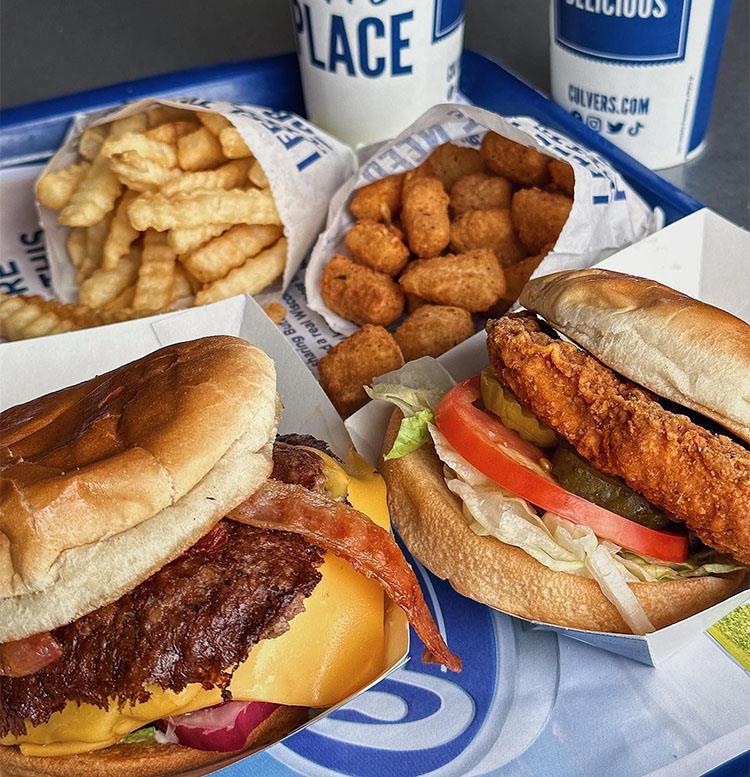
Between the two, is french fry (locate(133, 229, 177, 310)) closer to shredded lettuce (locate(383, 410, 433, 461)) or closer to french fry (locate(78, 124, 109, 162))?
french fry (locate(78, 124, 109, 162))

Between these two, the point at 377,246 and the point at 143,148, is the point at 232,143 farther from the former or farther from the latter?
the point at 377,246

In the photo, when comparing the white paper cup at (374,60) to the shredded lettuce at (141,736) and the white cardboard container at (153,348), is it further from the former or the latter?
the shredded lettuce at (141,736)

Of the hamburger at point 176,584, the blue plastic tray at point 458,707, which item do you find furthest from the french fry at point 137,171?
the blue plastic tray at point 458,707

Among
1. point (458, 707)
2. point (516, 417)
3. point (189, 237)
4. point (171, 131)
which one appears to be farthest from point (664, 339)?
point (171, 131)

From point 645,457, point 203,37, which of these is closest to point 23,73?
point 203,37

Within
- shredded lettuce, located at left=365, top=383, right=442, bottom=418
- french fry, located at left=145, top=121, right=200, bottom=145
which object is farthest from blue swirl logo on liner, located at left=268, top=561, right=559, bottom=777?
french fry, located at left=145, top=121, right=200, bottom=145

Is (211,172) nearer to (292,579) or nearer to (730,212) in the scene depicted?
(292,579)
